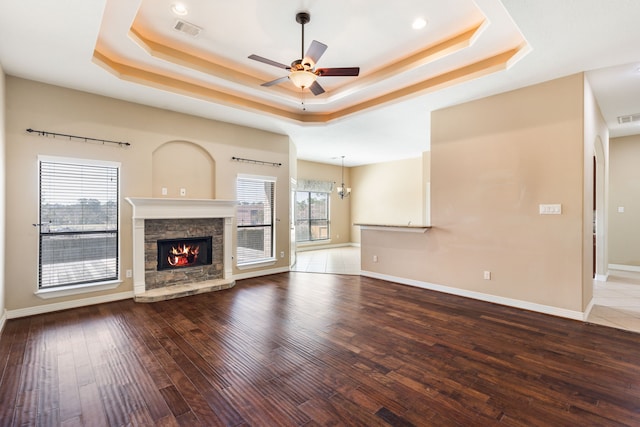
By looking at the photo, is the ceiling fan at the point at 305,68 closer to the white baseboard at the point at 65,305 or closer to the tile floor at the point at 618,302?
the white baseboard at the point at 65,305

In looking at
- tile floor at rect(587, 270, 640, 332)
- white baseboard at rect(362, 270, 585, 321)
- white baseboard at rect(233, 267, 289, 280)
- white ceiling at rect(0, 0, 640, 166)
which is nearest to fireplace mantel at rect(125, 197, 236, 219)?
white baseboard at rect(233, 267, 289, 280)

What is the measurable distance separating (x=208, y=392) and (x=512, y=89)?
16.3 ft

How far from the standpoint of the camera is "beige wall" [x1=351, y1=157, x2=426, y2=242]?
9.46 meters

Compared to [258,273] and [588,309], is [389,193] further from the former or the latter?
[588,309]

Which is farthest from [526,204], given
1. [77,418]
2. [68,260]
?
[68,260]

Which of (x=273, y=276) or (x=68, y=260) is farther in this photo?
(x=273, y=276)

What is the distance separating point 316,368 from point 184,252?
3.57 metres

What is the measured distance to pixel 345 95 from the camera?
482cm

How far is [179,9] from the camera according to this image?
2979 millimetres

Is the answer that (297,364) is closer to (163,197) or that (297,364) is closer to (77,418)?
(77,418)

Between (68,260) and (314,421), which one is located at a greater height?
(68,260)

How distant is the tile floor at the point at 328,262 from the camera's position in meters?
6.62

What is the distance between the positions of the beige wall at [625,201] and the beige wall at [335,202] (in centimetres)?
722

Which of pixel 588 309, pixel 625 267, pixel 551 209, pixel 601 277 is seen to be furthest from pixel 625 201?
pixel 551 209
